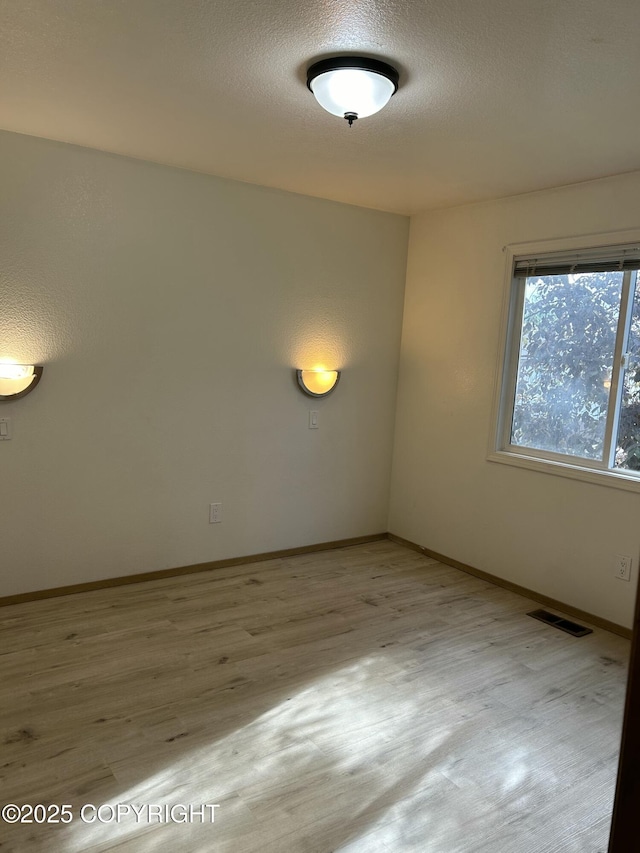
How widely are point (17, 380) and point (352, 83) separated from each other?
218 centimetres

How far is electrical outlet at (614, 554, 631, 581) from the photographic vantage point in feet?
10.9

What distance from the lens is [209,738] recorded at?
2.30 metres

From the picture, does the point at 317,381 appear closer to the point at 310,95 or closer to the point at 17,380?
the point at 17,380

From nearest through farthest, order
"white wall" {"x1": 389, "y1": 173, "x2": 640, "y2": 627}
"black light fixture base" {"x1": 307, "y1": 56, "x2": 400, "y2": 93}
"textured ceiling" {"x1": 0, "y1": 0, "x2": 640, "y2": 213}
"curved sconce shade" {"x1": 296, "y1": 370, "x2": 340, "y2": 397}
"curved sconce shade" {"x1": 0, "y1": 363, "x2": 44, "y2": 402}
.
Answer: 1. "textured ceiling" {"x1": 0, "y1": 0, "x2": 640, "y2": 213}
2. "black light fixture base" {"x1": 307, "y1": 56, "x2": 400, "y2": 93}
3. "curved sconce shade" {"x1": 0, "y1": 363, "x2": 44, "y2": 402}
4. "white wall" {"x1": 389, "y1": 173, "x2": 640, "y2": 627}
5. "curved sconce shade" {"x1": 296, "y1": 370, "x2": 340, "y2": 397}

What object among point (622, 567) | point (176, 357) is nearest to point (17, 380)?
point (176, 357)

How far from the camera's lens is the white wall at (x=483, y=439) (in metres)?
3.41

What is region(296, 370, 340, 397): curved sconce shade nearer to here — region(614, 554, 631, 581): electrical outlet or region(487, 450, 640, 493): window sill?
region(487, 450, 640, 493): window sill

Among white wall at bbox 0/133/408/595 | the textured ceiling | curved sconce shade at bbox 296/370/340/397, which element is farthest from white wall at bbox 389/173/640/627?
curved sconce shade at bbox 296/370/340/397

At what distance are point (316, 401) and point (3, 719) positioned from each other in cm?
264

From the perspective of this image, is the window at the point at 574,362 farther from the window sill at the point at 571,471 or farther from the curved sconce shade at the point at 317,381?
the curved sconce shade at the point at 317,381

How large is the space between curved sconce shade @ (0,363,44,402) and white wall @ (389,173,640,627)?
2.61 m

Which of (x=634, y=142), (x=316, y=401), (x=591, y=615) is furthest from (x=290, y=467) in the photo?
(x=634, y=142)

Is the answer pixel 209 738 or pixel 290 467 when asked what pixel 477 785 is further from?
pixel 290 467

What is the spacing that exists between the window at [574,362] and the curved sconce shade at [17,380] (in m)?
2.78
